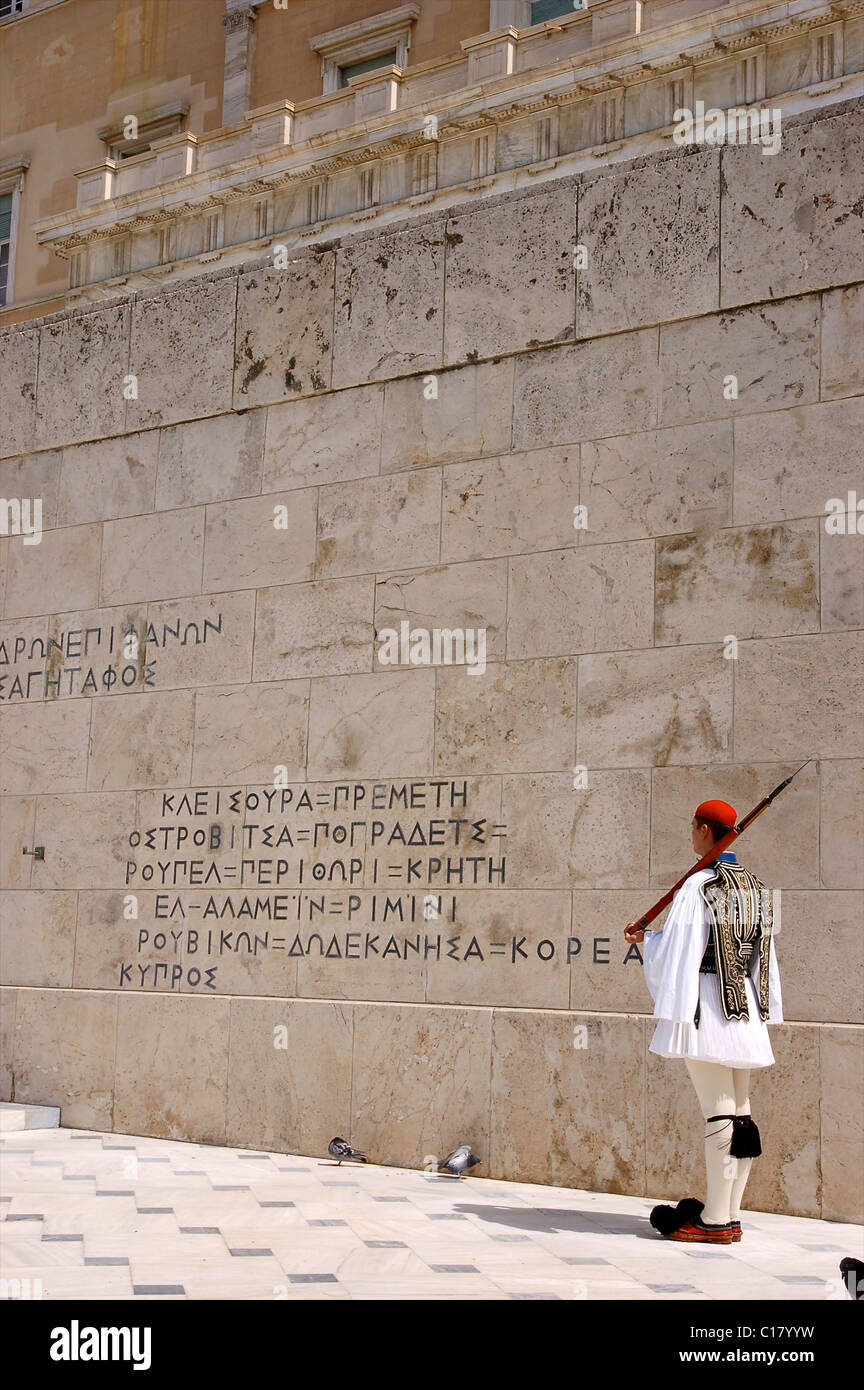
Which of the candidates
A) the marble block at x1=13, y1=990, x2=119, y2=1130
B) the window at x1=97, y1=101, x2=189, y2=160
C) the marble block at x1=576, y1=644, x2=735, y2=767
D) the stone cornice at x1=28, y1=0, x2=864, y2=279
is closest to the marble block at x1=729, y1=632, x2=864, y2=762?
the marble block at x1=576, y1=644, x2=735, y2=767

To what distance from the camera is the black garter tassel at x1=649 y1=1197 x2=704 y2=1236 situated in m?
6.89

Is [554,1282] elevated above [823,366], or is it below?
below

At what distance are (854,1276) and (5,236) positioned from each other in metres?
30.9

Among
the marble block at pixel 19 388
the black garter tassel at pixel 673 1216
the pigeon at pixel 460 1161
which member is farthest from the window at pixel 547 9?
the black garter tassel at pixel 673 1216

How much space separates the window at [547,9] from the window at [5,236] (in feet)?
41.0

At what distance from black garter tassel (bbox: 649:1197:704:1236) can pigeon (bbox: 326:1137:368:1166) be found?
2463mm

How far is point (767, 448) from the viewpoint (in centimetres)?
859

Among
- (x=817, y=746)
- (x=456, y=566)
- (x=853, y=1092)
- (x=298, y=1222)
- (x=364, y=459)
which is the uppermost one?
(x=364, y=459)

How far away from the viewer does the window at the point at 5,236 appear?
31141 mm

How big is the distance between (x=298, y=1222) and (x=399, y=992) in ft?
7.34

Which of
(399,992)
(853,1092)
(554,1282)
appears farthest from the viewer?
(399,992)

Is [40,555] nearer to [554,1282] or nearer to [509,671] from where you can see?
→ [509,671]

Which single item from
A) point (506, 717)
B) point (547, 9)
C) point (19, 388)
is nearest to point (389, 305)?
point (506, 717)

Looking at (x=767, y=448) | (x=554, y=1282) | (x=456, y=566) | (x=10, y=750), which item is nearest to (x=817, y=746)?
(x=767, y=448)
